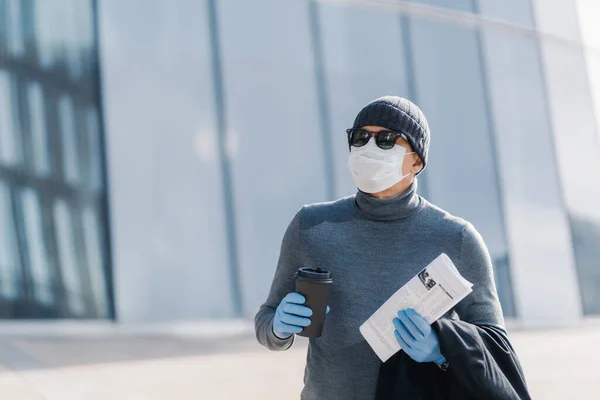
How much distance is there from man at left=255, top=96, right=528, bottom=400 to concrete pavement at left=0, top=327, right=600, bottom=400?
2.47 metres

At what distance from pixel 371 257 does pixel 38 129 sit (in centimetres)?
706

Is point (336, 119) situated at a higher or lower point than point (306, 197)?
higher

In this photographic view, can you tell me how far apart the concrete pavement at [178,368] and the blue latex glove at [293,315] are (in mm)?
2526

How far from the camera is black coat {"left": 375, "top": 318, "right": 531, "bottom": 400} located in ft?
4.48

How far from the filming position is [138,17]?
8.40 metres

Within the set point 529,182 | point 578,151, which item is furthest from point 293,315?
point 578,151

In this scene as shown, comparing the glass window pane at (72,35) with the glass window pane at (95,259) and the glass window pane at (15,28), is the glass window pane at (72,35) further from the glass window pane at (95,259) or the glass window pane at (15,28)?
the glass window pane at (95,259)

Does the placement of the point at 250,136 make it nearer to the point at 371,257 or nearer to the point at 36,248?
the point at 36,248

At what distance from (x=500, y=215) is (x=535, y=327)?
1.68 meters

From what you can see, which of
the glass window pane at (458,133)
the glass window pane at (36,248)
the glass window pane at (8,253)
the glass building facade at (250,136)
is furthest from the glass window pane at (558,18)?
the glass window pane at (8,253)

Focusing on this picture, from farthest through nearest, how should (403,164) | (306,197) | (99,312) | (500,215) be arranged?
(500,215), (306,197), (99,312), (403,164)

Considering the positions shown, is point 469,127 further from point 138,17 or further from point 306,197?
point 138,17

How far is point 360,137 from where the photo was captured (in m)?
1.72

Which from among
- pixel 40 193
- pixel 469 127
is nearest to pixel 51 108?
pixel 40 193
